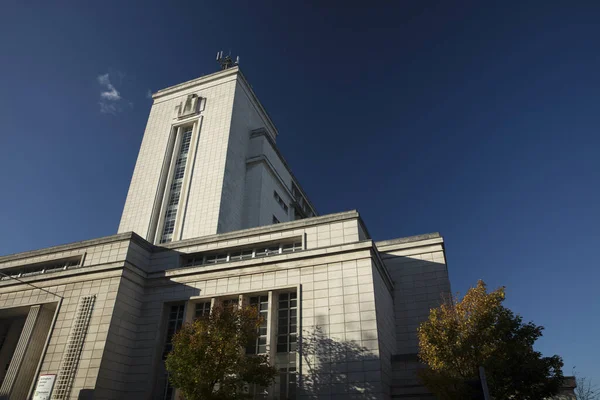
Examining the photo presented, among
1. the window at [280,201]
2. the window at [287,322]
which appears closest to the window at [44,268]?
the window at [287,322]

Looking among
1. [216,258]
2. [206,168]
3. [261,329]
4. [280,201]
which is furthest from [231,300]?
[280,201]

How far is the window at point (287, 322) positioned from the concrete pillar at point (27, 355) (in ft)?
56.3

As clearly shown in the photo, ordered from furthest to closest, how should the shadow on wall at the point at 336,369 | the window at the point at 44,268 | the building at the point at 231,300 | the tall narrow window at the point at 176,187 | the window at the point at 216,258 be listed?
the tall narrow window at the point at 176,187 → the window at the point at 44,268 → the window at the point at 216,258 → the building at the point at 231,300 → the shadow on wall at the point at 336,369

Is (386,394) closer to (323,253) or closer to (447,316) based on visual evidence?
(447,316)

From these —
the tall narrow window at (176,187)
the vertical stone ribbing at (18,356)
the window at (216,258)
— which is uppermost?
the tall narrow window at (176,187)

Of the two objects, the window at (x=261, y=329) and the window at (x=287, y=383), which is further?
the window at (x=261, y=329)

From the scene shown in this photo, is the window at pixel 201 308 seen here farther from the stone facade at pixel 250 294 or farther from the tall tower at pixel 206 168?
the tall tower at pixel 206 168

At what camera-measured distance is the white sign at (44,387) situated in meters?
25.3

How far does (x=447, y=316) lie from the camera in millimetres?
22172

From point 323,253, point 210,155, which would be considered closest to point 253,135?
point 210,155

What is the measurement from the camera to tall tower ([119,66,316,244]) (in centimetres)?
4375

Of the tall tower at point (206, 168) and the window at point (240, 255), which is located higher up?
the tall tower at point (206, 168)

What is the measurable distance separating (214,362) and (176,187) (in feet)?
96.0

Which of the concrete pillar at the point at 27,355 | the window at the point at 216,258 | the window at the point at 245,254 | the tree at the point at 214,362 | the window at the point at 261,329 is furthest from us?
the window at the point at 216,258
